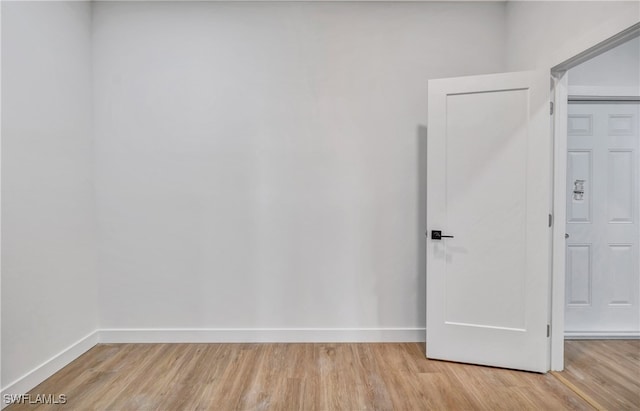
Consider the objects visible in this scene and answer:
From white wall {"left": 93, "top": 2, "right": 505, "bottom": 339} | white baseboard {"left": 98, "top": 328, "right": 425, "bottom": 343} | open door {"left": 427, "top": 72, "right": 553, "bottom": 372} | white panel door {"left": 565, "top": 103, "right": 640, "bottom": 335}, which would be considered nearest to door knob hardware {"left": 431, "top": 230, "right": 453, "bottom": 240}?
open door {"left": 427, "top": 72, "right": 553, "bottom": 372}

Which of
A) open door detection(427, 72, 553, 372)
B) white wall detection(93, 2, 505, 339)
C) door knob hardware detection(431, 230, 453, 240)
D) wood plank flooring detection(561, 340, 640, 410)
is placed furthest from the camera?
white wall detection(93, 2, 505, 339)

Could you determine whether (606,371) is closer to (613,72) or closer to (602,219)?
(602,219)

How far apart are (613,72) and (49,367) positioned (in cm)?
488

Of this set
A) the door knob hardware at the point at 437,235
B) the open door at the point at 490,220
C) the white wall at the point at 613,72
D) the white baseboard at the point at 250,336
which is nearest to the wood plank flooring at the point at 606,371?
the open door at the point at 490,220

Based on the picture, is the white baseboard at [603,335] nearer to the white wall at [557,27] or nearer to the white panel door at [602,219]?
the white panel door at [602,219]

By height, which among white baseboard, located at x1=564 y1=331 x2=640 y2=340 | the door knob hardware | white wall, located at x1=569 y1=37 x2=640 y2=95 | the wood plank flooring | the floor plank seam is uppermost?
white wall, located at x1=569 y1=37 x2=640 y2=95

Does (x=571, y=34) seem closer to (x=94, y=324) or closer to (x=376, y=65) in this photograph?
(x=376, y=65)

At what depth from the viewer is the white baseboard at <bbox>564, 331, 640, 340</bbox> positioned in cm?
290

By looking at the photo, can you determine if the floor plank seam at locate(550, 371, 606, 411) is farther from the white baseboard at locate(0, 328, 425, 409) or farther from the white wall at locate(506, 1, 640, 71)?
the white wall at locate(506, 1, 640, 71)

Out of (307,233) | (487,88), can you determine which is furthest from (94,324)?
(487,88)

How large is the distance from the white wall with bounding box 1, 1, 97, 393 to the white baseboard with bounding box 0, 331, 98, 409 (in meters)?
0.02

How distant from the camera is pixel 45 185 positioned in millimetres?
2322

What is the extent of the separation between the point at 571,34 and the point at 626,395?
7.50ft

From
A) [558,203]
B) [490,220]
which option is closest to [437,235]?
[490,220]
